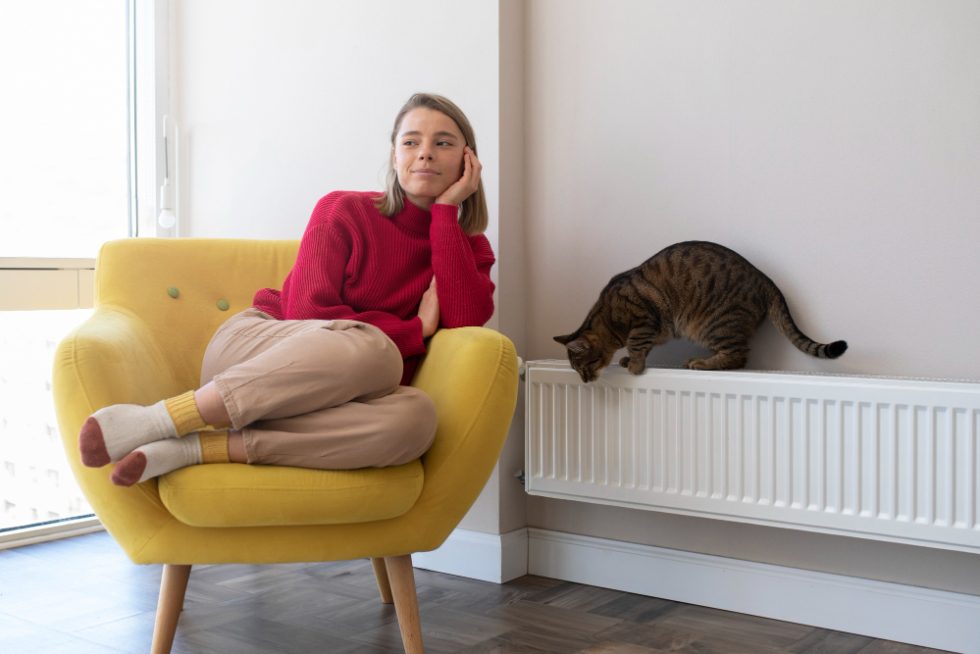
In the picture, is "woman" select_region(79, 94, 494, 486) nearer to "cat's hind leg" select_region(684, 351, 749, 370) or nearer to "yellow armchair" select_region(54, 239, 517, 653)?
"yellow armchair" select_region(54, 239, 517, 653)

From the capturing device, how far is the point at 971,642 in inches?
72.2

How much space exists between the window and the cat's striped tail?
1898 millimetres

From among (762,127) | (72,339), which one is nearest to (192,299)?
(72,339)

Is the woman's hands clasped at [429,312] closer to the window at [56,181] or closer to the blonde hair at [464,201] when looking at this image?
the blonde hair at [464,201]

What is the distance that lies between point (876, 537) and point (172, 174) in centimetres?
228

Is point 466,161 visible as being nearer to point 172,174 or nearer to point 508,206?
point 508,206

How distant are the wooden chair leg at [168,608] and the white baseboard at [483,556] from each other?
829 mm

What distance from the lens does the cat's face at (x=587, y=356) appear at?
6.83 ft

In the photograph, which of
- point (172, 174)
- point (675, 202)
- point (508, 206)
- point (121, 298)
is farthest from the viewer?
point (172, 174)

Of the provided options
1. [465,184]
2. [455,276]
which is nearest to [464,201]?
[465,184]

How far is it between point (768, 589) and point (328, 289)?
1151mm

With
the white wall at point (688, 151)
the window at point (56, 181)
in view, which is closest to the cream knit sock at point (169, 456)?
the white wall at point (688, 151)

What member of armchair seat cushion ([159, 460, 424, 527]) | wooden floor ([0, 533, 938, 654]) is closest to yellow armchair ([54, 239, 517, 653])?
armchair seat cushion ([159, 460, 424, 527])

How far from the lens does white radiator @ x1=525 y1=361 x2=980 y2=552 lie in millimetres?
1721
